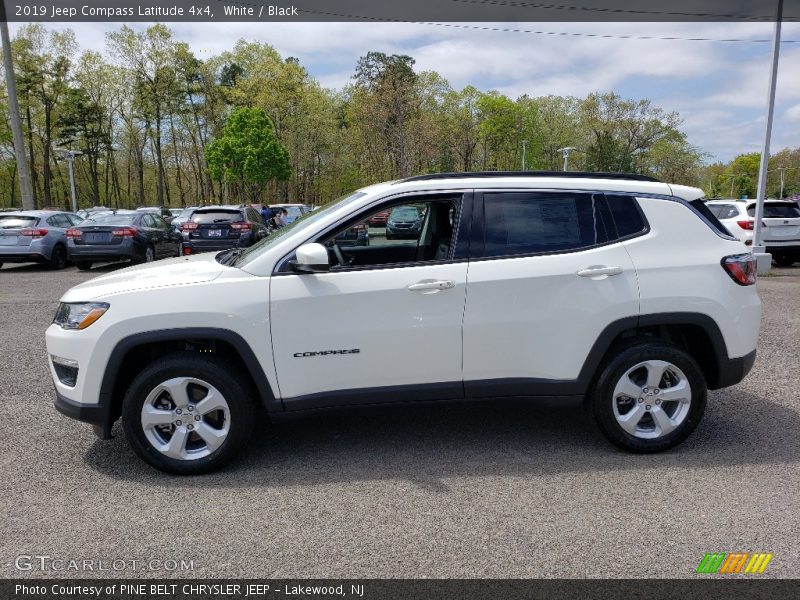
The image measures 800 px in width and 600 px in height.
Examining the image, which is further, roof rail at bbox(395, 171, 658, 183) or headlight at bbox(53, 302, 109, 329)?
roof rail at bbox(395, 171, 658, 183)

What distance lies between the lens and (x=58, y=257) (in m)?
15.9

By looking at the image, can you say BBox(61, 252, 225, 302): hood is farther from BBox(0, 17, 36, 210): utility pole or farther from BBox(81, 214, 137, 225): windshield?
BBox(0, 17, 36, 210): utility pole

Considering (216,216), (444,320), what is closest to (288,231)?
(444,320)

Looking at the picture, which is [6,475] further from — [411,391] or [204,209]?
[204,209]

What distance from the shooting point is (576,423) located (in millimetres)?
4734

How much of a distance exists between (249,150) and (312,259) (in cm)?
3944

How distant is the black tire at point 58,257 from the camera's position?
51.5ft

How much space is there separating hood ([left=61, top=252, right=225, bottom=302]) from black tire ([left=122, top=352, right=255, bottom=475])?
47cm

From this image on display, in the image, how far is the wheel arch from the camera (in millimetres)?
3668

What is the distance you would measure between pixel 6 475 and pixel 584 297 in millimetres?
3834

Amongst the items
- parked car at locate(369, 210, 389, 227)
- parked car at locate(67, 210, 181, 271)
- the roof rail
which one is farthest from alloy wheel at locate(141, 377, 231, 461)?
parked car at locate(67, 210, 181, 271)

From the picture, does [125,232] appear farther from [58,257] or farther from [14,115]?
[14,115]

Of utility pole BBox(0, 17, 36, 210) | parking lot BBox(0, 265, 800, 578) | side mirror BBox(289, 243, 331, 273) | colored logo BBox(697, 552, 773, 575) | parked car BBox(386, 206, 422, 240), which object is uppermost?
utility pole BBox(0, 17, 36, 210)

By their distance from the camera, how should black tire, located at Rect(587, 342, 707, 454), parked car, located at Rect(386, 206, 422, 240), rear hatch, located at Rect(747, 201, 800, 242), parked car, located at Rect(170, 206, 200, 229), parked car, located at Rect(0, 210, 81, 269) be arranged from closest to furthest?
black tire, located at Rect(587, 342, 707, 454) < parked car, located at Rect(386, 206, 422, 240) < parked car, located at Rect(0, 210, 81, 269) < rear hatch, located at Rect(747, 201, 800, 242) < parked car, located at Rect(170, 206, 200, 229)
